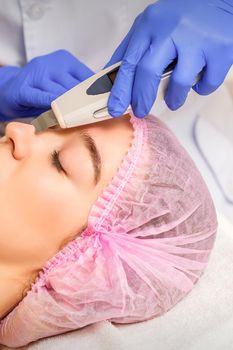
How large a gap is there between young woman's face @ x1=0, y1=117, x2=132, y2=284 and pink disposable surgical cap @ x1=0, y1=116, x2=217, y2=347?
0.03 m

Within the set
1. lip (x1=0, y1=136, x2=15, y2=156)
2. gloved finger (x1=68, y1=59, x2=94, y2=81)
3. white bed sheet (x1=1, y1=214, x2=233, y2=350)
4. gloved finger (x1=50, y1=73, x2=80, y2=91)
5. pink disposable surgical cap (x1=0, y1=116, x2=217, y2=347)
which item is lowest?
white bed sheet (x1=1, y1=214, x2=233, y2=350)

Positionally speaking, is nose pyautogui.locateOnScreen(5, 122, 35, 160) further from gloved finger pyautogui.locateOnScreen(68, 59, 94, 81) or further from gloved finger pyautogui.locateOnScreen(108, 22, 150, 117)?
gloved finger pyautogui.locateOnScreen(68, 59, 94, 81)

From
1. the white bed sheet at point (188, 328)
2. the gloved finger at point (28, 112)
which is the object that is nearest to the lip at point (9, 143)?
the gloved finger at point (28, 112)

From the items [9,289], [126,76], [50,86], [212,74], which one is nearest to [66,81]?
[50,86]

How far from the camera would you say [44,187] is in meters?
1.12

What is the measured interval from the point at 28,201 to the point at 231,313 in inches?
23.4

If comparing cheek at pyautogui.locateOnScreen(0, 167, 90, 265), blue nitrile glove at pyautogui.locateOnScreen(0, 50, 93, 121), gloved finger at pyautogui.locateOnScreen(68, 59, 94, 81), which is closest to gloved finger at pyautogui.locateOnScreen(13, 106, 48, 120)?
blue nitrile glove at pyautogui.locateOnScreen(0, 50, 93, 121)

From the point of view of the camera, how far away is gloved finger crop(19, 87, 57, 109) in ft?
4.41

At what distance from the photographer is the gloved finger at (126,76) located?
1.11m

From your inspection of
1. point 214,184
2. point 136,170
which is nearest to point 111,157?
point 136,170

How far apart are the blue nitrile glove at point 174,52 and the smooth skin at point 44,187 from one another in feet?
0.35

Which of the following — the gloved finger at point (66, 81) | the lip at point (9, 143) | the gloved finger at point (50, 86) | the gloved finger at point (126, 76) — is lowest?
the lip at point (9, 143)

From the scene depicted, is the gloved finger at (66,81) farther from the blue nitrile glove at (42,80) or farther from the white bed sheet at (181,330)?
the white bed sheet at (181,330)

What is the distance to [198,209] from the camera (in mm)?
1197
